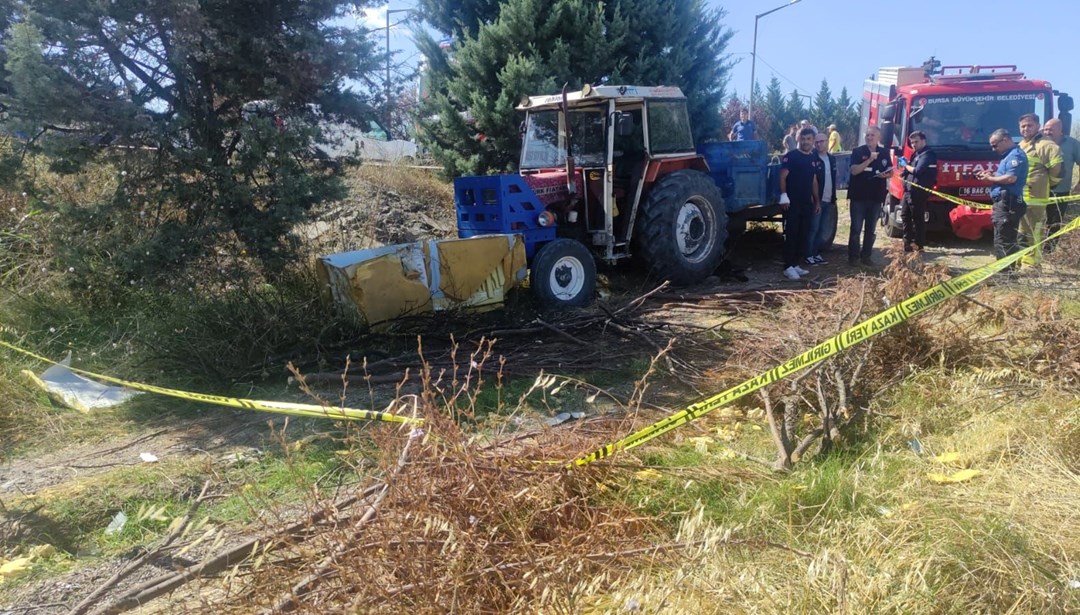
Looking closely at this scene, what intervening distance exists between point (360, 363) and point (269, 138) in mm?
2083

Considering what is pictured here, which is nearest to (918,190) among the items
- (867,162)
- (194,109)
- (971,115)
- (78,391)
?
(867,162)

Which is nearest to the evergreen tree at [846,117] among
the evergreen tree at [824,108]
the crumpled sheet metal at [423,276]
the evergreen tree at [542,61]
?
the evergreen tree at [824,108]

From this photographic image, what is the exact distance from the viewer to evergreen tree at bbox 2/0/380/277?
17.9ft

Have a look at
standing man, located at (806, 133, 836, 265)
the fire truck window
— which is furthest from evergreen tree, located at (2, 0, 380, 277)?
the fire truck window

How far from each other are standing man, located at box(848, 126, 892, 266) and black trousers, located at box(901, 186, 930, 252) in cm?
38

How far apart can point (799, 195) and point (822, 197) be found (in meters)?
0.68

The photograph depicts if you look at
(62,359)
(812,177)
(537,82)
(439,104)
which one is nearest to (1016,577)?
(62,359)

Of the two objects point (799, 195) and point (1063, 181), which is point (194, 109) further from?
point (1063, 181)

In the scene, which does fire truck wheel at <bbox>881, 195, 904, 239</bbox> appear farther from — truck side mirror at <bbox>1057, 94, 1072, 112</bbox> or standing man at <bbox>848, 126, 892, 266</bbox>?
truck side mirror at <bbox>1057, 94, 1072, 112</bbox>

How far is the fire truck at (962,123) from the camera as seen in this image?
9508mm

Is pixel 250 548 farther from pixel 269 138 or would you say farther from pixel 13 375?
pixel 269 138

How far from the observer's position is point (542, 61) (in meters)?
10.7

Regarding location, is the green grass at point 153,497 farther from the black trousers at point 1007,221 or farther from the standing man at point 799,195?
the black trousers at point 1007,221

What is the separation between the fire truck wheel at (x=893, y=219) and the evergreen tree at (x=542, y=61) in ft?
10.5
